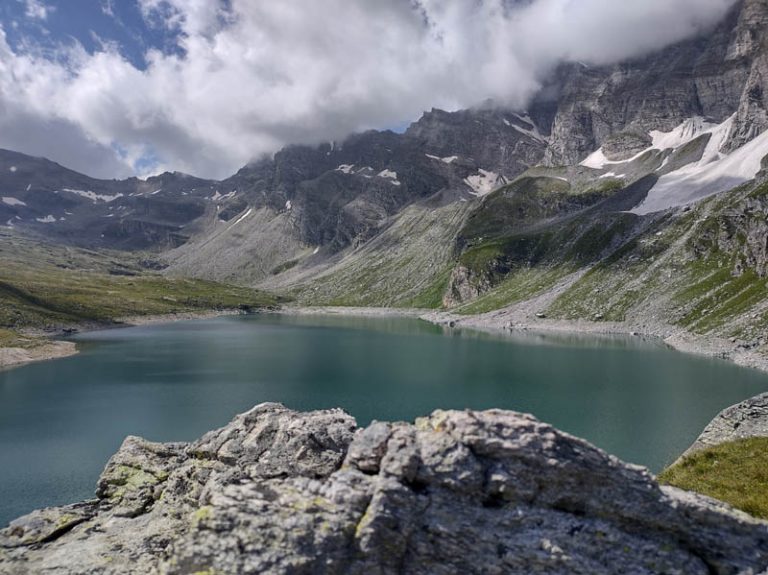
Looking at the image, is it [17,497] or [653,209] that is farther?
[653,209]

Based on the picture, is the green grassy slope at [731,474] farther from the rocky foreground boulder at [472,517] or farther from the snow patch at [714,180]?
the snow patch at [714,180]

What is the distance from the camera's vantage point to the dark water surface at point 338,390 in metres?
46.7

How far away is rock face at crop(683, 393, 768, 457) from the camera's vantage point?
27797 mm

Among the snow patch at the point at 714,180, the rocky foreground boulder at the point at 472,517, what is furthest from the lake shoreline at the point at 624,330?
the rocky foreground boulder at the point at 472,517

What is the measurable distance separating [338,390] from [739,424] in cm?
4962

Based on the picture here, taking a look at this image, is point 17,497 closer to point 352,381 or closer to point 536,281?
point 352,381

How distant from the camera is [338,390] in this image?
70.2 meters

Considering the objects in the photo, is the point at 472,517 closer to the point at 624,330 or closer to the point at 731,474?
the point at 731,474

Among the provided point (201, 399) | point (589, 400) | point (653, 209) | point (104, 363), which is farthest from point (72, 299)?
point (653, 209)

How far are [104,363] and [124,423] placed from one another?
47.3m

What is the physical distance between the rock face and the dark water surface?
11.8 m

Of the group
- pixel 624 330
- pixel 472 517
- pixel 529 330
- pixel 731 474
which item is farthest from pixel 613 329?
pixel 472 517

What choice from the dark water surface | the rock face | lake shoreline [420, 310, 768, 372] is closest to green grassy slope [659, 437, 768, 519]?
the rock face

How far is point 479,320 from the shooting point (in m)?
165
